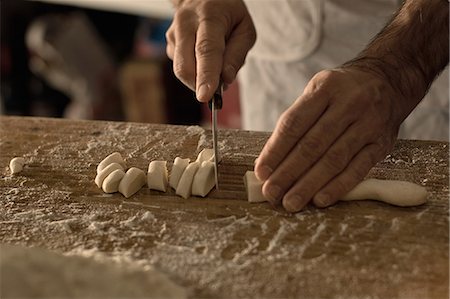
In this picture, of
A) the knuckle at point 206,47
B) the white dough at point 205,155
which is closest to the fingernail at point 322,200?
the white dough at point 205,155

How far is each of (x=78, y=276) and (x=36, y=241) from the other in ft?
0.54

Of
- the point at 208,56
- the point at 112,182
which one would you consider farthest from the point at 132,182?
the point at 208,56

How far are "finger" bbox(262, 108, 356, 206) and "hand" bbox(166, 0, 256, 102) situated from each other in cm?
18

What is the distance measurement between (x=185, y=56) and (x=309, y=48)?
0.42 m

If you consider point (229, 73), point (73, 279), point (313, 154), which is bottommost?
point (73, 279)

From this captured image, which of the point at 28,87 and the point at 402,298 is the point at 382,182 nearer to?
the point at 402,298

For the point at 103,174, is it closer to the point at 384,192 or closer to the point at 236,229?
the point at 236,229

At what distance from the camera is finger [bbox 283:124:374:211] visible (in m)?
0.99

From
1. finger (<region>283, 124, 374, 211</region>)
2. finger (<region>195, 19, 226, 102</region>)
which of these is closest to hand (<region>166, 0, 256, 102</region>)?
finger (<region>195, 19, 226, 102</region>)

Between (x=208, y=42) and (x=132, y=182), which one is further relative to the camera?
(x=208, y=42)

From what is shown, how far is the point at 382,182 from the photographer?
1.02m

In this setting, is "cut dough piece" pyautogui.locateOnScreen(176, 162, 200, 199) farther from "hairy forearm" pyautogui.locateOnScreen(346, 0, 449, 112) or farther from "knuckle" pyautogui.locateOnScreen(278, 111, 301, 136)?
"hairy forearm" pyautogui.locateOnScreen(346, 0, 449, 112)

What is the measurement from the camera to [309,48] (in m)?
1.52

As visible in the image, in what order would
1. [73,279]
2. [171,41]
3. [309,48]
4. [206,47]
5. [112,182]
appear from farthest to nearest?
[309,48] < [171,41] < [206,47] < [112,182] < [73,279]
